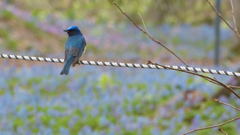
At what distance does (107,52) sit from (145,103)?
581 cm

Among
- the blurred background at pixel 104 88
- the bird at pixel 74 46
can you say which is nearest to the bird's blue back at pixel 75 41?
the bird at pixel 74 46

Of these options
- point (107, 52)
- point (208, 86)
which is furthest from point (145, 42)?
point (208, 86)

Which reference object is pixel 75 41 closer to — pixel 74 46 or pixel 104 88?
pixel 74 46

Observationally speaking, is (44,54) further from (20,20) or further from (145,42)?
(145,42)

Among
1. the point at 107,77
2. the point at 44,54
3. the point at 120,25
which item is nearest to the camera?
the point at 107,77

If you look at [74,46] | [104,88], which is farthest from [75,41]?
[104,88]

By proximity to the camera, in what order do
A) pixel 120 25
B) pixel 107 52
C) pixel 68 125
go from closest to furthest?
pixel 68 125 < pixel 107 52 < pixel 120 25

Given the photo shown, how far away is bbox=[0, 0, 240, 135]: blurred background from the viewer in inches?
247

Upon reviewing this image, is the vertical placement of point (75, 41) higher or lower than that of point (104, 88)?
lower

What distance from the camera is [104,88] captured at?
26.3ft

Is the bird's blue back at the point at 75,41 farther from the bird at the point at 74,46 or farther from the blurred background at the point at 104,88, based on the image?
the blurred background at the point at 104,88

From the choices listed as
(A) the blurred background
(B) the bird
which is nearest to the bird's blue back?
(B) the bird

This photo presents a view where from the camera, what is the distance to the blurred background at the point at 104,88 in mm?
6266

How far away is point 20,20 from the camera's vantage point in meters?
13.4
